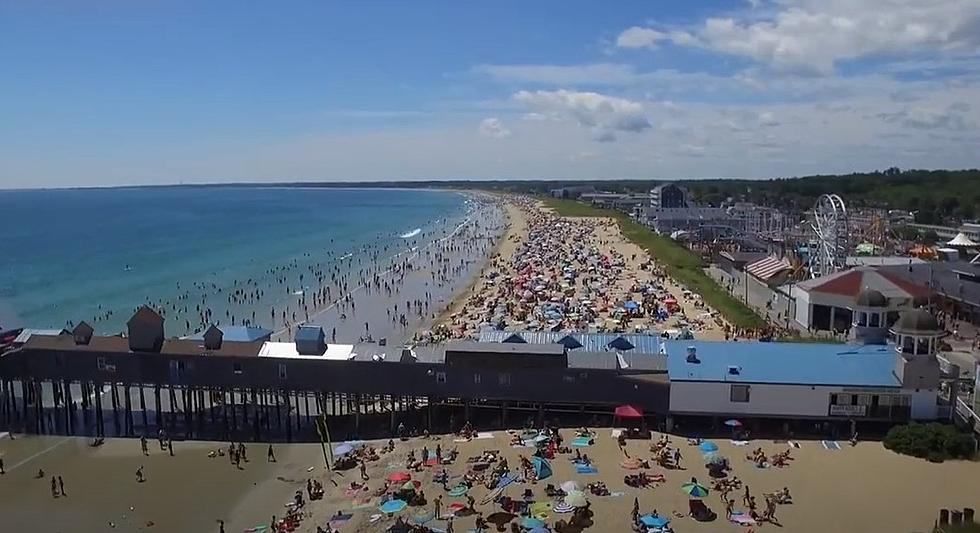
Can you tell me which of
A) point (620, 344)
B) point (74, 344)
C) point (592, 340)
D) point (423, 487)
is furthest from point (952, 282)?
point (74, 344)

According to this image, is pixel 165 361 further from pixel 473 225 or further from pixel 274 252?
pixel 473 225

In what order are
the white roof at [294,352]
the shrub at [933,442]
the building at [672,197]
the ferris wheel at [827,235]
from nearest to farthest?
1. the shrub at [933,442]
2. the white roof at [294,352]
3. the ferris wheel at [827,235]
4. the building at [672,197]

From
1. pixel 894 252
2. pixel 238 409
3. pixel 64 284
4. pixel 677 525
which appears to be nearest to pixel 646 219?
pixel 894 252

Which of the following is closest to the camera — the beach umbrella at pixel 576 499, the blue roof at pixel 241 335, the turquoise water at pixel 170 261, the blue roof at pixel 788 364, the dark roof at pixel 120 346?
the beach umbrella at pixel 576 499

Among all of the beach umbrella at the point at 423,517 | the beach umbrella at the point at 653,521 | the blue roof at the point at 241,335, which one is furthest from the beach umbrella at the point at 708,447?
the blue roof at the point at 241,335

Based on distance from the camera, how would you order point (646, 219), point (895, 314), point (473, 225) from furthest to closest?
point (473, 225), point (646, 219), point (895, 314)

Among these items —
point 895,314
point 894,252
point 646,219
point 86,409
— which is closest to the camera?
point 86,409

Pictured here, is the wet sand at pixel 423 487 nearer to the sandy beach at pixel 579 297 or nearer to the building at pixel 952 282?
the sandy beach at pixel 579 297

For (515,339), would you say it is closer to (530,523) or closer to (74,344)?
(530,523)

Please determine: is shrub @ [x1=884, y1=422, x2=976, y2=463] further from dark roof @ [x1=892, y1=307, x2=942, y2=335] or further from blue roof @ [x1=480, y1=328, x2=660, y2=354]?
blue roof @ [x1=480, y1=328, x2=660, y2=354]
